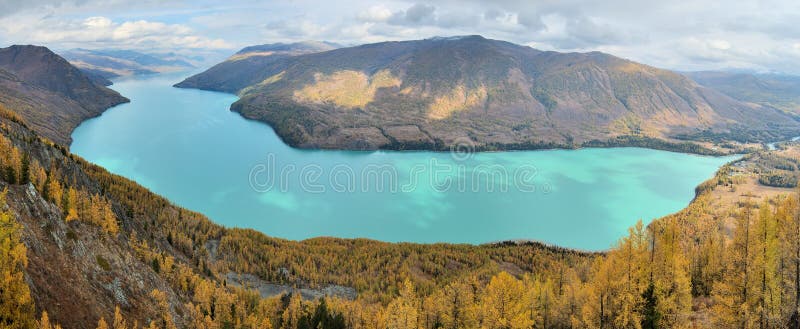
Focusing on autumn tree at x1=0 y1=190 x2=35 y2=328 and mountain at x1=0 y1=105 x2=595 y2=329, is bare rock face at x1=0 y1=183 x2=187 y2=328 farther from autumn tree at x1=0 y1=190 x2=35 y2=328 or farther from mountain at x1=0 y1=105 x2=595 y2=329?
autumn tree at x1=0 y1=190 x2=35 y2=328

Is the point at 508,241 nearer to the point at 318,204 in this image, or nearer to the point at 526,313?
the point at 318,204

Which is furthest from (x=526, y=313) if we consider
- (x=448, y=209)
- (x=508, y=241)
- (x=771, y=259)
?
(x=448, y=209)

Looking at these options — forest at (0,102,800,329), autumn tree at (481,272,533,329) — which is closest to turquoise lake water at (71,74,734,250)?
forest at (0,102,800,329)

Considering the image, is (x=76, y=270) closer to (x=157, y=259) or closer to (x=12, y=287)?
(x=12, y=287)

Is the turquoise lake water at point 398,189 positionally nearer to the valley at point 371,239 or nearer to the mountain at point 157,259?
the valley at point 371,239

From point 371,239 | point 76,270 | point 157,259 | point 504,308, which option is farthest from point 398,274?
point 76,270
